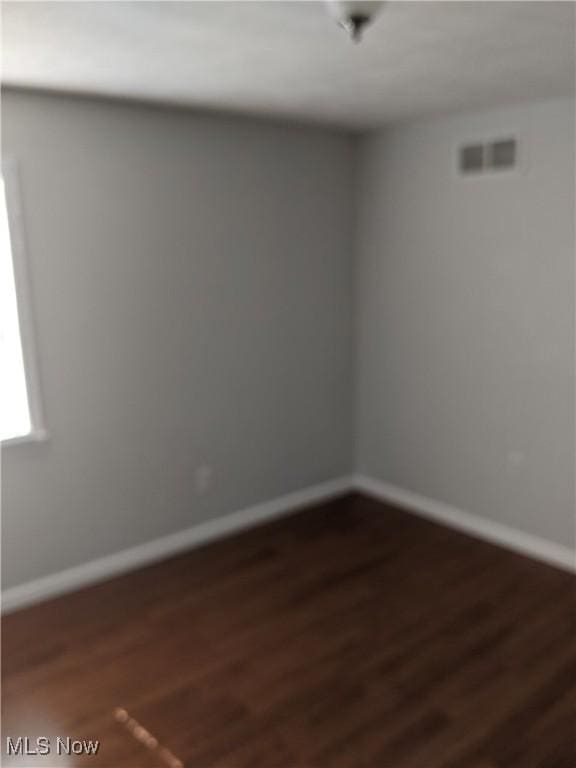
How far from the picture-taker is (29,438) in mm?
3195

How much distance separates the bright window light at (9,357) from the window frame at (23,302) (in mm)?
15

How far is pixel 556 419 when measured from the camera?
3.49 metres

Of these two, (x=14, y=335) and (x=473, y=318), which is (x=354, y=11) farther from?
(x=473, y=318)

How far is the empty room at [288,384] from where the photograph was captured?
2.38m

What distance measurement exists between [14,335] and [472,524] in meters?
2.75

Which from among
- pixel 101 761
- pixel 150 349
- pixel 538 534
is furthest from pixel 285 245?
pixel 101 761

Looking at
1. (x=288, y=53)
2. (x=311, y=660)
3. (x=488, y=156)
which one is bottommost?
(x=311, y=660)

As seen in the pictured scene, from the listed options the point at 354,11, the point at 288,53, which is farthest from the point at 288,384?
the point at 354,11

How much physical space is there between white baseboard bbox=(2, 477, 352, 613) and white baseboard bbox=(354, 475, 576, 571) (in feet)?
Result: 0.80

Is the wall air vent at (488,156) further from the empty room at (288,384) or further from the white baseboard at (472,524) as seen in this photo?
the white baseboard at (472,524)

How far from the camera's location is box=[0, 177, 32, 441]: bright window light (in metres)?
3.03

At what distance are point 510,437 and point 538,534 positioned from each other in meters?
0.55

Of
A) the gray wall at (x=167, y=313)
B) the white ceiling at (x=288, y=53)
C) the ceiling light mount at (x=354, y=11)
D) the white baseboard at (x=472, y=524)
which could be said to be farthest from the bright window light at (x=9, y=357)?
the white baseboard at (x=472, y=524)

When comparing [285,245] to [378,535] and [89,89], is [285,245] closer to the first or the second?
[89,89]
